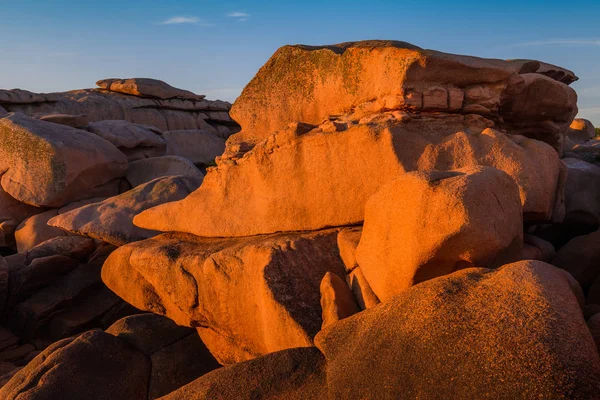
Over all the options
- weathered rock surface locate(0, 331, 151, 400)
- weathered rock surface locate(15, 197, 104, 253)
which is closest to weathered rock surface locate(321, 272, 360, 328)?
weathered rock surface locate(0, 331, 151, 400)

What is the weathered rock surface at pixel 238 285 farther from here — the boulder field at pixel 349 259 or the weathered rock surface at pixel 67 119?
the weathered rock surface at pixel 67 119

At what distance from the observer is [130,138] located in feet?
45.0

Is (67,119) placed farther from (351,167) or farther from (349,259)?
(349,259)

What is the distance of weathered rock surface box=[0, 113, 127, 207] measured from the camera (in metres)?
10.9

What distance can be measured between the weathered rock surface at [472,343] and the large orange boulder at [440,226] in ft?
1.07

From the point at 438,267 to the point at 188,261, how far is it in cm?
270

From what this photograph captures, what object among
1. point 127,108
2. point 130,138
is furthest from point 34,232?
point 127,108

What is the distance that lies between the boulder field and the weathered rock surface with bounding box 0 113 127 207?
2.50 meters

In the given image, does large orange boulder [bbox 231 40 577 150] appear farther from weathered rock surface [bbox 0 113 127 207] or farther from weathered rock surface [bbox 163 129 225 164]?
weathered rock surface [bbox 163 129 225 164]

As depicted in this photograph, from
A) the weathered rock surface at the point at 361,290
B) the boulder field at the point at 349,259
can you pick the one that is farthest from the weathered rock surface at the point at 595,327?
the weathered rock surface at the point at 361,290

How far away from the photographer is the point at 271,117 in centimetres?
629

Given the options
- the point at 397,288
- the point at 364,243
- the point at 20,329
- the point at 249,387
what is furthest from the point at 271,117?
the point at 20,329

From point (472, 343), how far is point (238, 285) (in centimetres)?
271

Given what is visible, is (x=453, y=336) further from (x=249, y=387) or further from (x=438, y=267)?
(x=249, y=387)
